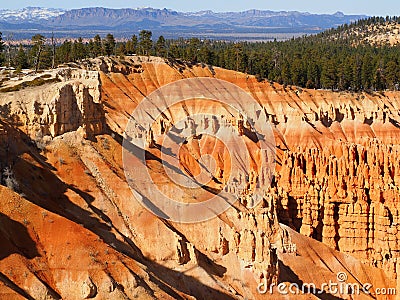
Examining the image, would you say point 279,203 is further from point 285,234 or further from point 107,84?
point 107,84

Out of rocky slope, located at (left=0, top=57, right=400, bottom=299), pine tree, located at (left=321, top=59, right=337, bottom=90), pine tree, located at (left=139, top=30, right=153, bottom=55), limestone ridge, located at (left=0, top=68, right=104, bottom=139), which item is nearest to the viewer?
rocky slope, located at (left=0, top=57, right=400, bottom=299)

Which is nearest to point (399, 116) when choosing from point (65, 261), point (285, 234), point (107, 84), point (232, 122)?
point (232, 122)

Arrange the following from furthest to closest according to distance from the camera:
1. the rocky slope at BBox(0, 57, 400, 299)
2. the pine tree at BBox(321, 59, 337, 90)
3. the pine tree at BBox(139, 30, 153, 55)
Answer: the pine tree at BBox(139, 30, 153, 55)
the pine tree at BBox(321, 59, 337, 90)
the rocky slope at BBox(0, 57, 400, 299)

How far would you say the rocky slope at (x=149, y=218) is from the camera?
36625mm

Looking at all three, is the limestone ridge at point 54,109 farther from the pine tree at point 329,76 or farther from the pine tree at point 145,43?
Answer: the pine tree at point 329,76

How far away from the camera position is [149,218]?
48.4m

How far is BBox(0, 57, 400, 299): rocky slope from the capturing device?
36.6 meters

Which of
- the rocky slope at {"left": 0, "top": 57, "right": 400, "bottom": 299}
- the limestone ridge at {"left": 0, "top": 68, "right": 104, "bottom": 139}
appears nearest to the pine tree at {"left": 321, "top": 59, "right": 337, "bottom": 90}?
the rocky slope at {"left": 0, "top": 57, "right": 400, "bottom": 299}

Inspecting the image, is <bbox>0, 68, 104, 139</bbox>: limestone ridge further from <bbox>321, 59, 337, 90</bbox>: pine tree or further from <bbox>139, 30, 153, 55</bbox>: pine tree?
<bbox>321, 59, 337, 90</bbox>: pine tree

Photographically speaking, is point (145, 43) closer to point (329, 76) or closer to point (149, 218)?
point (329, 76)

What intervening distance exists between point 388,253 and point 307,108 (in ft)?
158

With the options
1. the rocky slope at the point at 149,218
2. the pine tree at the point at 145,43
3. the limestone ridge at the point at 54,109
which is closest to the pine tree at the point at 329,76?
the pine tree at the point at 145,43

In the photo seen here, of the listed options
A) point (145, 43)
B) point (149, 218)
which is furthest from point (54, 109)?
point (145, 43)

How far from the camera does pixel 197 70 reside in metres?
112
